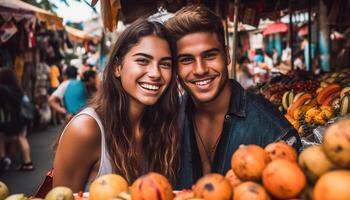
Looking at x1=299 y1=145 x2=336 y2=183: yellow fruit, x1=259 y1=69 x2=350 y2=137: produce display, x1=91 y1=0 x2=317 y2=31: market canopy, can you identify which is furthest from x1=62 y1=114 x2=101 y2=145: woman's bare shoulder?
x1=259 y1=69 x2=350 y2=137: produce display

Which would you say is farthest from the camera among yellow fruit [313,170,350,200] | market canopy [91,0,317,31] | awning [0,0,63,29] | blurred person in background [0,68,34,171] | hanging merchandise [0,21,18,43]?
hanging merchandise [0,21,18,43]

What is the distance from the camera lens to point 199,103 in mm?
2988

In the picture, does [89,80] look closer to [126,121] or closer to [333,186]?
[126,121]

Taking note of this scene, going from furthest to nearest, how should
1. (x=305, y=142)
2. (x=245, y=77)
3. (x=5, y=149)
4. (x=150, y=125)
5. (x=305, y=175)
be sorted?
(x=245, y=77) → (x=5, y=149) → (x=305, y=142) → (x=150, y=125) → (x=305, y=175)

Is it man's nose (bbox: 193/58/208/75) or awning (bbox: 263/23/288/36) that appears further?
awning (bbox: 263/23/288/36)

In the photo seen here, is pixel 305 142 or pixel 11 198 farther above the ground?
pixel 11 198

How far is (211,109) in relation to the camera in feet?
9.85

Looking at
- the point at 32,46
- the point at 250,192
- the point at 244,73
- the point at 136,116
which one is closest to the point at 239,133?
the point at 136,116

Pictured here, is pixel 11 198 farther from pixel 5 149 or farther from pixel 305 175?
pixel 5 149

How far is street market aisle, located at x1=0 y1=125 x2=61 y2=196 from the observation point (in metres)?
7.52

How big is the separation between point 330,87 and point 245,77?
650 cm

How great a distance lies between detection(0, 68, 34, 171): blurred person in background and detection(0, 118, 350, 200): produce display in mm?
7615

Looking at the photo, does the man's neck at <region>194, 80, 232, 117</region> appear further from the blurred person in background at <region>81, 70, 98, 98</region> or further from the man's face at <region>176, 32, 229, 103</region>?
the blurred person in background at <region>81, 70, 98, 98</region>

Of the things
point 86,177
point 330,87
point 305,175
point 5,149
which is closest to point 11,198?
point 86,177
